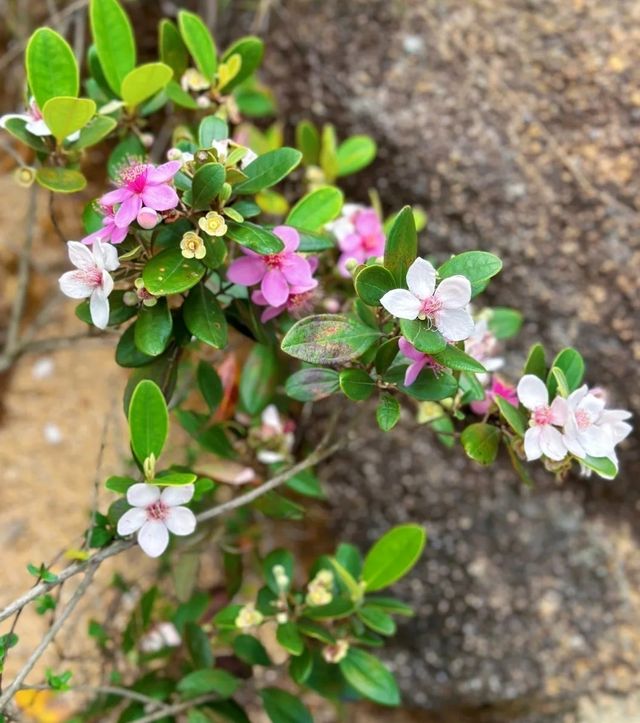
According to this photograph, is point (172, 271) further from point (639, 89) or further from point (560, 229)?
point (639, 89)

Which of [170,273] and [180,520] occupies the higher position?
[170,273]

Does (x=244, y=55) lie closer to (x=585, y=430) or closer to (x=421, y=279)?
(x=421, y=279)

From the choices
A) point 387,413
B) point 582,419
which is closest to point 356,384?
point 387,413

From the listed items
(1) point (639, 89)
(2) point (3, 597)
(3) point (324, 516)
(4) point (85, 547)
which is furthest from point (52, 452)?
(1) point (639, 89)

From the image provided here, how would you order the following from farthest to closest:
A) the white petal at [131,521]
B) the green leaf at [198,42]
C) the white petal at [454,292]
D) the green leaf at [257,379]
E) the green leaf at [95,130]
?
1. the green leaf at [257,379]
2. the green leaf at [198,42]
3. the green leaf at [95,130]
4. the white petal at [131,521]
5. the white petal at [454,292]

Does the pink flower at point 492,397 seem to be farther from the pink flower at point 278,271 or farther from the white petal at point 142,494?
the white petal at point 142,494

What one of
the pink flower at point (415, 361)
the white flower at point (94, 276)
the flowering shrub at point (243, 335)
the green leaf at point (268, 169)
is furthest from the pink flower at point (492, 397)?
the white flower at point (94, 276)
